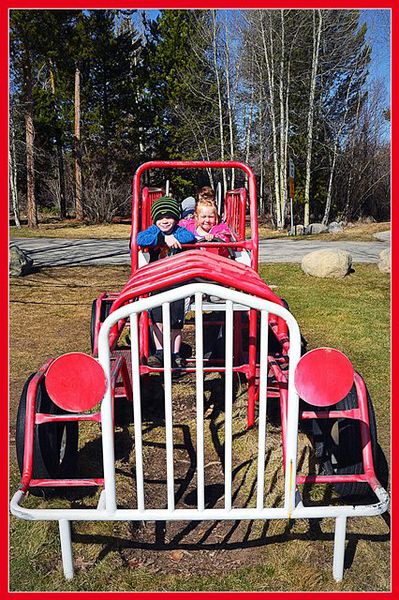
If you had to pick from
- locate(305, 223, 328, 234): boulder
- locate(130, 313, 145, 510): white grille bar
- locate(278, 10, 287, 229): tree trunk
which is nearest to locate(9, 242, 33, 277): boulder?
locate(130, 313, 145, 510): white grille bar

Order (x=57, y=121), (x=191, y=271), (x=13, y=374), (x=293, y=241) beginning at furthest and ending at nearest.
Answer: (x=57, y=121) < (x=293, y=241) < (x=13, y=374) < (x=191, y=271)

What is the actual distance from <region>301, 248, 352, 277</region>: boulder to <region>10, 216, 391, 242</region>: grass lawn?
7.03m

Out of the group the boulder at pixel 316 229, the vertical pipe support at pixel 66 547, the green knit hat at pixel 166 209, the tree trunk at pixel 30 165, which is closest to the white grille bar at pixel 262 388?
the vertical pipe support at pixel 66 547

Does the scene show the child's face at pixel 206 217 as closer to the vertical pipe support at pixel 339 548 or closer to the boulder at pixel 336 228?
the vertical pipe support at pixel 339 548

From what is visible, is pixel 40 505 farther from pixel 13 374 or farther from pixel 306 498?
pixel 13 374

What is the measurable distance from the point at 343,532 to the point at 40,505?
1.58 m

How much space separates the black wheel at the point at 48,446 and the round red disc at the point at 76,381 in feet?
1.85

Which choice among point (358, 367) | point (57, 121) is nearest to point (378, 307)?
point (358, 367)

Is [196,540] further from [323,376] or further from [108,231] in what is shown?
[108,231]

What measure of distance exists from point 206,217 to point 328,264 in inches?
234

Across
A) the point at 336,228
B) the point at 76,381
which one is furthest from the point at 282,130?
the point at 76,381

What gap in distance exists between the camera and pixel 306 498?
3021 mm

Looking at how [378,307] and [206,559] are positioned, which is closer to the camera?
[206,559]

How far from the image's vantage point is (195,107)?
2481 cm
